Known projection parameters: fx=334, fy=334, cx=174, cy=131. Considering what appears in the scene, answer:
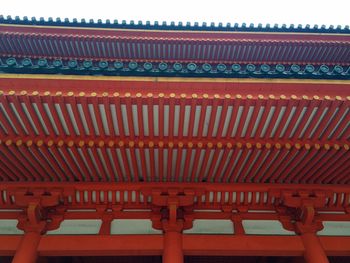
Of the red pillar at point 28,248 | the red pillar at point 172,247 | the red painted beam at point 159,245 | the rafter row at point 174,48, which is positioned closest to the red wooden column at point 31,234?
the red pillar at point 28,248

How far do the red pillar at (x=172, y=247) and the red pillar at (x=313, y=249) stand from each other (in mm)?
1864

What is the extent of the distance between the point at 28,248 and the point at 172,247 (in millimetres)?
2039

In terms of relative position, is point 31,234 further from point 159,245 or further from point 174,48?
point 174,48

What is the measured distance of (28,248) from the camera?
15.5ft

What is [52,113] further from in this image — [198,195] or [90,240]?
[198,195]

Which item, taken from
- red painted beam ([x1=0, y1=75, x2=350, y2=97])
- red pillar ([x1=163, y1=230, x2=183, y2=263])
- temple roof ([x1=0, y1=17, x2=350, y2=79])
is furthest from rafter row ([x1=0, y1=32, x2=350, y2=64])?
red pillar ([x1=163, y1=230, x2=183, y2=263])

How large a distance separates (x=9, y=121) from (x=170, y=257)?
9.22 ft

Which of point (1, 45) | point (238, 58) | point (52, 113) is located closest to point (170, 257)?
point (52, 113)

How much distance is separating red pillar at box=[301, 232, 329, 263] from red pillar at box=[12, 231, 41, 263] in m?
3.95

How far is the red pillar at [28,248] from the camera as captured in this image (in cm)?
460

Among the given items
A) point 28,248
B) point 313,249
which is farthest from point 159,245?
point 313,249

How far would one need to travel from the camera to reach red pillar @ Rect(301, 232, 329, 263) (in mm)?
4793

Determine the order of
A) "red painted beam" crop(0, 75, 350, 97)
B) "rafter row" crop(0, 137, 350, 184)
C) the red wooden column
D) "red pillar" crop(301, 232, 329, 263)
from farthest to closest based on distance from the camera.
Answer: "red pillar" crop(301, 232, 329, 263), the red wooden column, "rafter row" crop(0, 137, 350, 184), "red painted beam" crop(0, 75, 350, 97)

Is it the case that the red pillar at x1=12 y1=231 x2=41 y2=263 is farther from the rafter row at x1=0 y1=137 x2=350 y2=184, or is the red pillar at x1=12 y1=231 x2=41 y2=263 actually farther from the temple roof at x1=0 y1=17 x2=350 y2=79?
the temple roof at x1=0 y1=17 x2=350 y2=79
